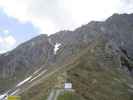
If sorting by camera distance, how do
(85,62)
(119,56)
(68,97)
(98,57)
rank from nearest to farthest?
(68,97), (85,62), (98,57), (119,56)

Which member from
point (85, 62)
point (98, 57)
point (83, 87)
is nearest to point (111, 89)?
point (83, 87)

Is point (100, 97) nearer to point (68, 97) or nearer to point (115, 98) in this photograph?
point (115, 98)

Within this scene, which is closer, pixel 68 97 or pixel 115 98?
pixel 68 97

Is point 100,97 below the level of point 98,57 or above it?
below

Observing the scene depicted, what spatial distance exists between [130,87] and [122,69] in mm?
29307

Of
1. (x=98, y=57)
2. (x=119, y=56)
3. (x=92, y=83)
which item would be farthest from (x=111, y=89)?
(x=119, y=56)

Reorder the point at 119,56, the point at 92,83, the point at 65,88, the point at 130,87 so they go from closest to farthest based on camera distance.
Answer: the point at 65,88
the point at 92,83
the point at 130,87
the point at 119,56

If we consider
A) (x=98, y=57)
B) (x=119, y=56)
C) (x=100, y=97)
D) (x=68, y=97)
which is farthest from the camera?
(x=119, y=56)

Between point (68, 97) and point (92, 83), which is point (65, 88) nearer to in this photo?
point (68, 97)

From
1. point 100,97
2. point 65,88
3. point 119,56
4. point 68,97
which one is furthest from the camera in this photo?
point 119,56

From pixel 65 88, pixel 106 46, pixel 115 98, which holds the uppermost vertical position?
pixel 106 46

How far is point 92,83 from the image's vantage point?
12281 cm

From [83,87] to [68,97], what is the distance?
27.5 meters

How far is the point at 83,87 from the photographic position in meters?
111
